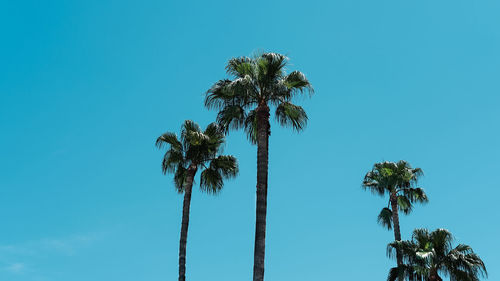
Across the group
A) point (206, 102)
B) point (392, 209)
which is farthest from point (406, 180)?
point (206, 102)

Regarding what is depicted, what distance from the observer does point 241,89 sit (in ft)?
76.5

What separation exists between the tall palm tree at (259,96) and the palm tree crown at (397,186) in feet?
58.6

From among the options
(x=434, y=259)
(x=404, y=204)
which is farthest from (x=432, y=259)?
(x=404, y=204)

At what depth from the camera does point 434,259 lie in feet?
100

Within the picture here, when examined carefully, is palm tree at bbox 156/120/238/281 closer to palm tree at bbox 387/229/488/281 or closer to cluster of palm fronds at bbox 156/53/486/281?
cluster of palm fronds at bbox 156/53/486/281

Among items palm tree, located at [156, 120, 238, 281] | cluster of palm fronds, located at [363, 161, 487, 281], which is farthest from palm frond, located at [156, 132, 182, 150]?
cluster of palm fronds, located at [363, 161, 487, 281]

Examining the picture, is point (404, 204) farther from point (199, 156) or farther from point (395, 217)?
point (199, 156)

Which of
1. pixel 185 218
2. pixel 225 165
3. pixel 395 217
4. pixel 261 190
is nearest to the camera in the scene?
pixel 261 190

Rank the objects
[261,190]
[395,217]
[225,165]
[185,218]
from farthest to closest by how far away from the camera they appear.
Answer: [395,217] < [225,165] < [185,218] < [261,190]

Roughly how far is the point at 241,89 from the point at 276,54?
246cm

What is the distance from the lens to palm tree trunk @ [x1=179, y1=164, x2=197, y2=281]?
2642cm

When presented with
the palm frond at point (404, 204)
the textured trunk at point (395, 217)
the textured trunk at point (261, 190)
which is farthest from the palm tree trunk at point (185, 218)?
the palm frond at point (404, 204)

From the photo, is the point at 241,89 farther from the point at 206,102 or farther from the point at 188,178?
the point at 188,178

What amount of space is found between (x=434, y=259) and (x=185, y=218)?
1477 centimetres
